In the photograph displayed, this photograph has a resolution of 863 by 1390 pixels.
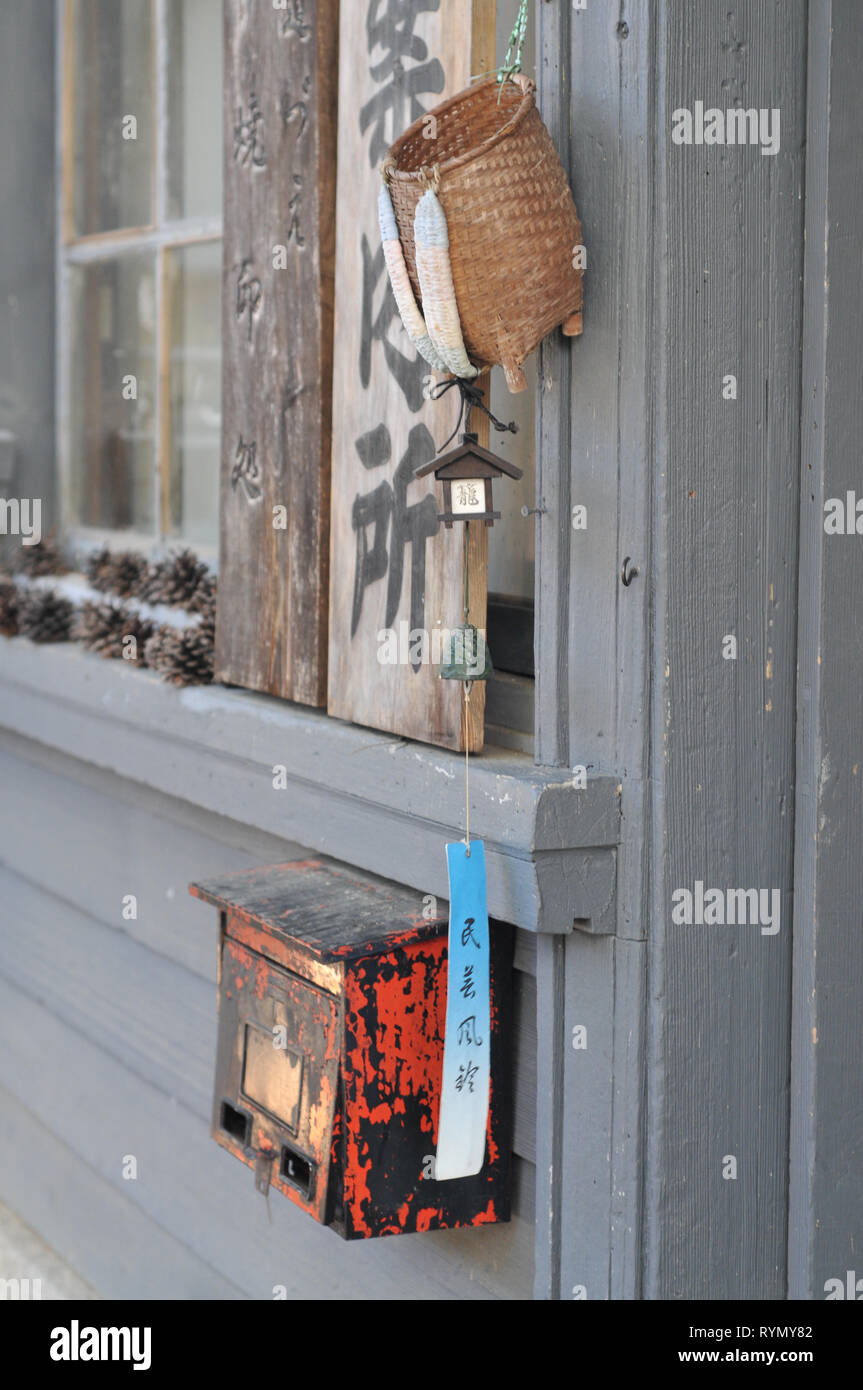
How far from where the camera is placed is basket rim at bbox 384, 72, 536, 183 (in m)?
1.42

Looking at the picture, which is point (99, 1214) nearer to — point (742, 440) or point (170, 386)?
point (170, 386)

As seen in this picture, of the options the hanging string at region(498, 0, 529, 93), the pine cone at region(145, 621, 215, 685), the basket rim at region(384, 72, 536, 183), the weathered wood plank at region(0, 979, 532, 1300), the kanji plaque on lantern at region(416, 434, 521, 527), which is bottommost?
the weathered wood plank at region(0, 979, 532, 1300)

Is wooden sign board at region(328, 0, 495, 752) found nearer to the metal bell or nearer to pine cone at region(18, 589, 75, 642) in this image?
the metal bell

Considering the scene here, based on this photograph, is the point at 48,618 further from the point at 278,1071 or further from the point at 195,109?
the point at 278,1071

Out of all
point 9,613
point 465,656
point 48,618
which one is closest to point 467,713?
point 465,656

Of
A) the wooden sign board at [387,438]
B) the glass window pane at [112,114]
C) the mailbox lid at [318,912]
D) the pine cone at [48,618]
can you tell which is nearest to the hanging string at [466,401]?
the wooden sign board at [387,438]

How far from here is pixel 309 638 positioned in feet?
6.88

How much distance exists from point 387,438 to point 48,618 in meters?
1.35

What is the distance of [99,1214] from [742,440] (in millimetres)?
2301

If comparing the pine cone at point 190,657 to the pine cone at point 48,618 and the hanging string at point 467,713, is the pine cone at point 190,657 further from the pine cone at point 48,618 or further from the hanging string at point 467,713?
the hanging string at point 467,713

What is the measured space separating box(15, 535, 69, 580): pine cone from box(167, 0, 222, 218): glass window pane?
82 centimetres

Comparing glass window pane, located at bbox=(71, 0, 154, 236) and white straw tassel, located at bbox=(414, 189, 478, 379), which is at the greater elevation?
glass window pane, located at bbox=(71, 0, 154, 236)
